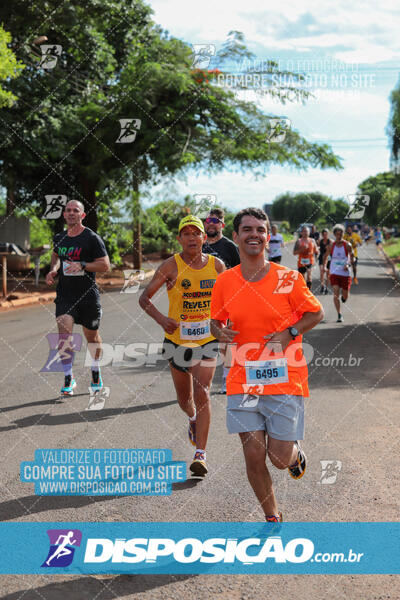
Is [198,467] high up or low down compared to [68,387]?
up

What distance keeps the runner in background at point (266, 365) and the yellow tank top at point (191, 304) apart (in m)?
1.41

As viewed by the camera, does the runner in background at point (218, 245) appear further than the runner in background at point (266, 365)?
Yes

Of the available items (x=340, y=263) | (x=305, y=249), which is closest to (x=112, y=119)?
(x=305, y=249)

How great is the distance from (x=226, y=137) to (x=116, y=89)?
4.34 meters

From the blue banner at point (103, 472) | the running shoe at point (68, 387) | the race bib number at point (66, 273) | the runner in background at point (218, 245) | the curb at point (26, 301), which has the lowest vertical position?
the curb at point (26, 301)

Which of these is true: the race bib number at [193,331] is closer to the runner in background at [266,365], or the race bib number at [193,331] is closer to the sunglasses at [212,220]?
the runner in background at [266,365]

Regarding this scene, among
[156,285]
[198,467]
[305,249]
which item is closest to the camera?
[198,467]

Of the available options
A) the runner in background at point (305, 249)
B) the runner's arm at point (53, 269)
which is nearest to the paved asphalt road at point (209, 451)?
the runner's arm at point (53, 269)

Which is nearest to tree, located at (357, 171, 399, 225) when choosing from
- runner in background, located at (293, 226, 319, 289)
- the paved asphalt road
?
runner in background, located at (293, 226, 319, 289)

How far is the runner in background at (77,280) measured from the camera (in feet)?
24.8

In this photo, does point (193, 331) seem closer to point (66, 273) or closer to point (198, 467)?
point (198, 467)

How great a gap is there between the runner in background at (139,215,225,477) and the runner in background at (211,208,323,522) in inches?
53.9

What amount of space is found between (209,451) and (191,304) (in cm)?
122

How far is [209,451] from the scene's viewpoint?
566 centimetres
